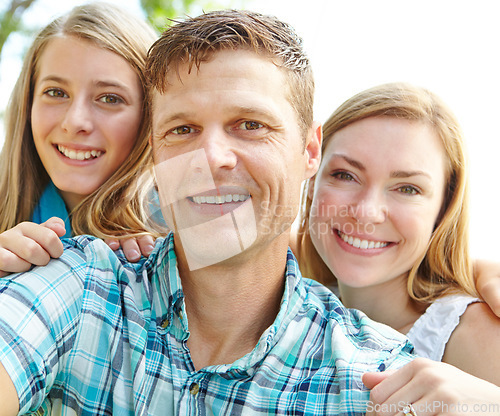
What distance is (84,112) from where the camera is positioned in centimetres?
210

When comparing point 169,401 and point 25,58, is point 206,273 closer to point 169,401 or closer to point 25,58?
point 169,401

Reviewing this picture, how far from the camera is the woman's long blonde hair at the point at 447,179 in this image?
2180 mm

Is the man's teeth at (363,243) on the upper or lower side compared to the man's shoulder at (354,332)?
upper

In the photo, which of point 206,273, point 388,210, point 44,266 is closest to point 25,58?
point 44,266

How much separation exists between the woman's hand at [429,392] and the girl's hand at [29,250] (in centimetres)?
92

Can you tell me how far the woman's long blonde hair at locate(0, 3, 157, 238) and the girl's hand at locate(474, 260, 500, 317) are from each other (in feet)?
4.30

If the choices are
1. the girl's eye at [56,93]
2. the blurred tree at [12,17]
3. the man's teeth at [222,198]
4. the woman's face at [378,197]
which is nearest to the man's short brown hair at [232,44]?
the man's teeth at [222,198]

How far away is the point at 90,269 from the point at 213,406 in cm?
51

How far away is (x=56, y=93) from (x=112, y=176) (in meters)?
0.40

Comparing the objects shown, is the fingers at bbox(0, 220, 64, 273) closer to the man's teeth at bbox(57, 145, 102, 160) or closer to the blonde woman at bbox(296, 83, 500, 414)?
the man's teeth at bbox(57, 145, 102, 160)

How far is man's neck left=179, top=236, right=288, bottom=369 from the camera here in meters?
1.61

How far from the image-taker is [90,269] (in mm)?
1569

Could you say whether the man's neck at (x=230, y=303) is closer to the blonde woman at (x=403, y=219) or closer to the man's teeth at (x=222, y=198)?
the man's teeth at (x=222, y=198)

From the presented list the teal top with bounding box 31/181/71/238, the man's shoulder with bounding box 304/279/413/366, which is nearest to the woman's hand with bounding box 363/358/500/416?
the man's shoulder with bounding box 304/279/413/366
